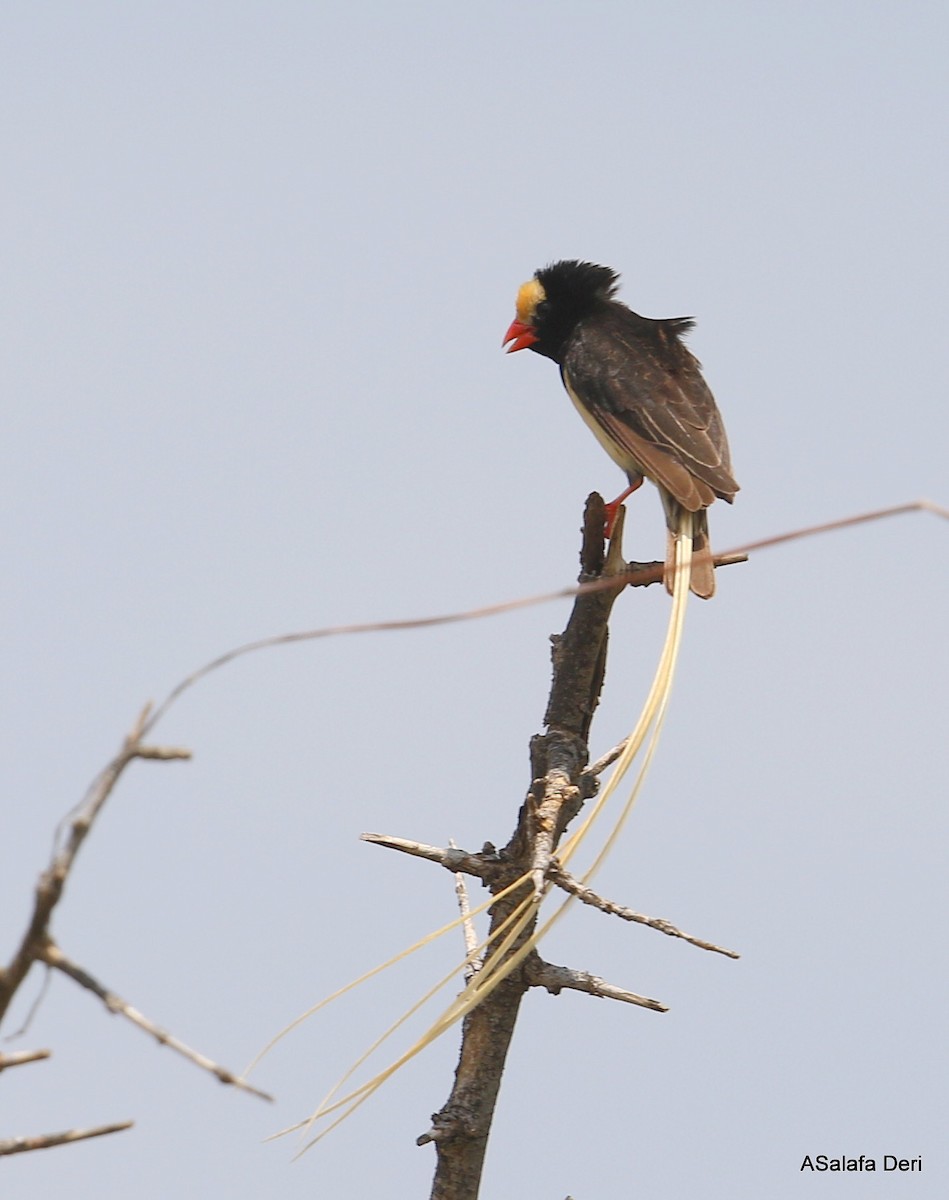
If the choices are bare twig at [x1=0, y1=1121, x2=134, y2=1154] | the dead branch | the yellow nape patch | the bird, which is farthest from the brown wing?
bare twig at [x1=0, y1=1121, x2=134, y2=1154]

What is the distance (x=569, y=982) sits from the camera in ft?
12.6

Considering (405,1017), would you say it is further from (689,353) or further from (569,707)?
(689,353)

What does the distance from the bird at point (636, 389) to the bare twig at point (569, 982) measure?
1340 millimetres

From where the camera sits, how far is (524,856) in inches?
151

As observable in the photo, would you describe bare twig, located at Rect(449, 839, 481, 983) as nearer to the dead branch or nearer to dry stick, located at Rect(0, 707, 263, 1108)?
the dead branch

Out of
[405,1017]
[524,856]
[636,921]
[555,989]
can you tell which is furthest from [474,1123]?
[405,1017]

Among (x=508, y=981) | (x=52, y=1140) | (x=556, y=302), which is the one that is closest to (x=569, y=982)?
(x=508, y=981)

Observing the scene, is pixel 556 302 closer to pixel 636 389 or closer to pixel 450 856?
pixel 636 389

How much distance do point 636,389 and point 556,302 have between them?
136 centimetres

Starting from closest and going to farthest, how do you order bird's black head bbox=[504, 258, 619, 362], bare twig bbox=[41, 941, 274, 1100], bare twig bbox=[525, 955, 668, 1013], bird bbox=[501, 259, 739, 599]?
bare twig bbox=[41, 941, 274, 1100] → bare twig bbox=[525, 955, 668, 1013] → bird bbox=[501, 259, 739, 599] → bird's black head bbox=[504, 258, 619, 362]

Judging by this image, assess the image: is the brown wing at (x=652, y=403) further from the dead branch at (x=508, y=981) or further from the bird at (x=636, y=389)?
the dead branch at (x=508, y=981)

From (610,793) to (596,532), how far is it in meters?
1.54

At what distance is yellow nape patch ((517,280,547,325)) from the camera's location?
753 cm

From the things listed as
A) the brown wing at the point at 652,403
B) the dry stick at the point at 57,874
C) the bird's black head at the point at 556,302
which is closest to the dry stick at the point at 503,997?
the brown wing at the point at 652,403
